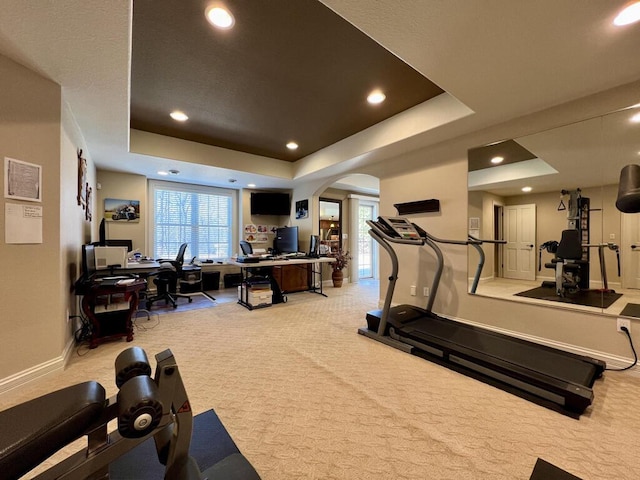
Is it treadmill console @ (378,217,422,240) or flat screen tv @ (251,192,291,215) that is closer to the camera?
treadmill console @ (378,217,422,240)

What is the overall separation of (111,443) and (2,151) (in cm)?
238

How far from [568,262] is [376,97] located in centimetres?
267

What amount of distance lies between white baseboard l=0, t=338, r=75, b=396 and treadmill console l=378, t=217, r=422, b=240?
10.9ft

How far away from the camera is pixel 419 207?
3.82 metres

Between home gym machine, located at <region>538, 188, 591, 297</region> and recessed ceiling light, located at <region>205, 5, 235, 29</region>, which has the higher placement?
recessed ceiling light, located at <region>205, 5, 235, 29</region>

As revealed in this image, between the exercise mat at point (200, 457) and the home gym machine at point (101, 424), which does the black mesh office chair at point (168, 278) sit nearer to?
the exercise mat at point (200, 457)

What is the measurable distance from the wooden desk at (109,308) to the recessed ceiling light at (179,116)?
2142mm

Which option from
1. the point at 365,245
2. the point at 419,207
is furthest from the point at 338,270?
the point at 419,207

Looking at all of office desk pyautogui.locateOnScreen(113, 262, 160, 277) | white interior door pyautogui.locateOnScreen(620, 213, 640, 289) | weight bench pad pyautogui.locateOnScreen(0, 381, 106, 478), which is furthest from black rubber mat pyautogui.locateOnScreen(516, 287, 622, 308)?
office desk pyautogui.locateOnScreen(113, 262, 160, 277)

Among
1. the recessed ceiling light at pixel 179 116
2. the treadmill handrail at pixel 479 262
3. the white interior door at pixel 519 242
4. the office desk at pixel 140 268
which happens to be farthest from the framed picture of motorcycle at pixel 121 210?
the white interior door at pixel 519 242

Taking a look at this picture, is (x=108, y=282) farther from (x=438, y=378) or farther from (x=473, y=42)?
(x=473, y=42)

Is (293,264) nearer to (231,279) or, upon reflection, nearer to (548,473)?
(231,279)

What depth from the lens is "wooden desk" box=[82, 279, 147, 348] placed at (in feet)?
9.51

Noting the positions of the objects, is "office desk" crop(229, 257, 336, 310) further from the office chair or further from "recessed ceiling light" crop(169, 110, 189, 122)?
the office chair
